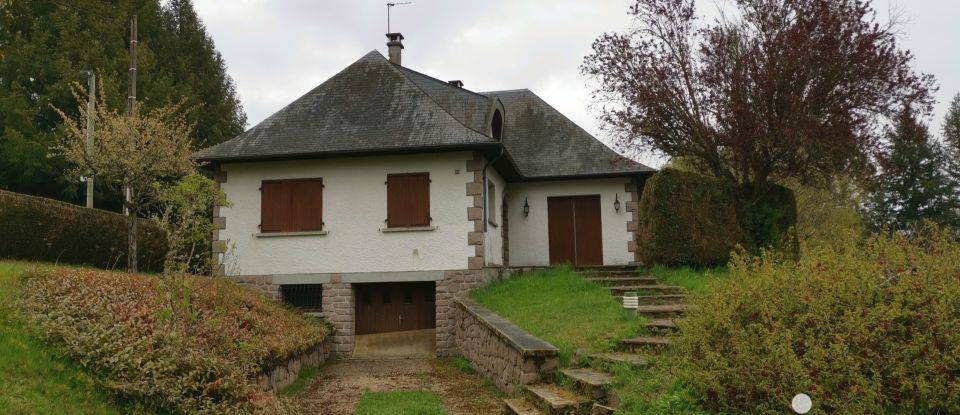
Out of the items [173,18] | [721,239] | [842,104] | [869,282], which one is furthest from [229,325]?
[173,18]

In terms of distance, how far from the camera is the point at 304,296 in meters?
12.9

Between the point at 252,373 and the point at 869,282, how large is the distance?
5.86 metres

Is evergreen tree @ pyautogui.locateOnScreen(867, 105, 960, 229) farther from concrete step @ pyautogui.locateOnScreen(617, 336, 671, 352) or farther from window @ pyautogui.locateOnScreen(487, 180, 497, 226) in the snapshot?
concrete step @ pyautogui.locateOnScreen(617, 336, 671, 352)

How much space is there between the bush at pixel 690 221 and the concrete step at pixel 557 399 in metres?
6.69

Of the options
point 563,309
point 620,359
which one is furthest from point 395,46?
point 620,359

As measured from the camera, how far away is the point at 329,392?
350 inches

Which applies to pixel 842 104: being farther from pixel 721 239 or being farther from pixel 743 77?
pixel 721 239

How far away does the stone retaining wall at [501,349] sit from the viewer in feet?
22.7

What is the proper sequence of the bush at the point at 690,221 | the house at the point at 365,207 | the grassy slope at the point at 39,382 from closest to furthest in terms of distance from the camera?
the grassy slope at the point at 39,382, the house at the point at 365,207, the bush at the point at 690,221

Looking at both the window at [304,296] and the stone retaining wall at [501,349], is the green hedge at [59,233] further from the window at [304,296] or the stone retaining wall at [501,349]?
the stone retaining wall at [501,349]

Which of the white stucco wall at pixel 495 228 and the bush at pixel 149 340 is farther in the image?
the white stucco wall at pixel 495 228

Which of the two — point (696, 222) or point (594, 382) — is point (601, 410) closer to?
point (594, 382)

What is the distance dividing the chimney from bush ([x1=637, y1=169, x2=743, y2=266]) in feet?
25.2

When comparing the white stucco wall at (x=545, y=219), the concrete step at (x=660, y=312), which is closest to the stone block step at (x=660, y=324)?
the concrete step at (x=660, y=312)
